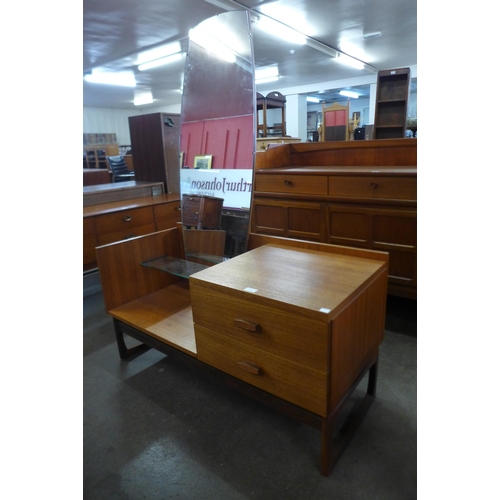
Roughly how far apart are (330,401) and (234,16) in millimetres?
1606

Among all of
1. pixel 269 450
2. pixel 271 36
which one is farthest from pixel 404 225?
pixel 271 36

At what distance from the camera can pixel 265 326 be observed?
1051 millimetres

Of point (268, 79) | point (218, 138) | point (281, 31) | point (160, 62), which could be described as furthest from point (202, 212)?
point (268, 79)

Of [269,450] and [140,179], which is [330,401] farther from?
[140,179]

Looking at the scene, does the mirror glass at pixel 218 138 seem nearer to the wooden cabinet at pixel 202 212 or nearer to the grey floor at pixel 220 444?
the wooden cabinet at pixel 202 212

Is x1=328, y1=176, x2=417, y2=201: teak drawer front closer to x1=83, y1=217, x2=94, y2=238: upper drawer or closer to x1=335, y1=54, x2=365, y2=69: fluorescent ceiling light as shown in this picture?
x1=83, y1=217, x2=94, y2=238: upper drawer

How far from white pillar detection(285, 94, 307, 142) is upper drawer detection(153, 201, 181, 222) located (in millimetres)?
8163

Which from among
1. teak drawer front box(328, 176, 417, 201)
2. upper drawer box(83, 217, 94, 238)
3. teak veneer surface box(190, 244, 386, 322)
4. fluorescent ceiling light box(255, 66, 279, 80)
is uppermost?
fluorescent ceiling light box(255, 66, 279, 80)

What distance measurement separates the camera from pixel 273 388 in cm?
109

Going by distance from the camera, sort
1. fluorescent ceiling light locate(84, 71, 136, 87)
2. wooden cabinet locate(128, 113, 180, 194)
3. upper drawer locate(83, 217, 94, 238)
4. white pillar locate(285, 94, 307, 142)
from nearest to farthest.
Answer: upper drawer locate(83, 217, 94, 238) → wooden cabinet locate(128, 113, 180, 194) → fluorescent ceiling light locate(84, 71, 136, 87) → white pillar locate(285, 94, 307, 142)

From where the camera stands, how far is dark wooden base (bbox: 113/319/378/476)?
3.46 feet

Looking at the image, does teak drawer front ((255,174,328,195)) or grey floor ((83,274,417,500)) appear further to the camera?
teak drawer front ((255,174,328,195))

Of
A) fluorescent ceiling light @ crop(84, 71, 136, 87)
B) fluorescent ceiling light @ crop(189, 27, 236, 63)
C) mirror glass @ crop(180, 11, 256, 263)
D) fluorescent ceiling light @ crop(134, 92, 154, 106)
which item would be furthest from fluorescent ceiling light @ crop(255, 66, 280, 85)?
mirror glass @ crop(180, 11, 256, 263)

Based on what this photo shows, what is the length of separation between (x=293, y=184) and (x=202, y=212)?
67 cm
